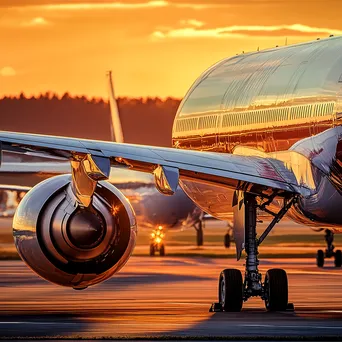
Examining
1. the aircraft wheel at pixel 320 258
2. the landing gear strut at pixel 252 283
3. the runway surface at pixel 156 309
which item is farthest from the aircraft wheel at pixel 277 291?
the aircraft wheel at pixel 320 258

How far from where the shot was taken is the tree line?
2921 inches

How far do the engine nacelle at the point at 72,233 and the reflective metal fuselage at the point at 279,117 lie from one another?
→ 3.03 metres

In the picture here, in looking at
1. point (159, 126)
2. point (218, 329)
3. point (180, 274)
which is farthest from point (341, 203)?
point (159, 126)

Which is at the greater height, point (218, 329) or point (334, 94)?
point (334, 94)

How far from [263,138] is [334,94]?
4384mm

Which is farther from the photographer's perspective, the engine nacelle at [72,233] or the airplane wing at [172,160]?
the engine nacelle at [72,233]

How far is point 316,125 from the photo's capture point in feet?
96.2

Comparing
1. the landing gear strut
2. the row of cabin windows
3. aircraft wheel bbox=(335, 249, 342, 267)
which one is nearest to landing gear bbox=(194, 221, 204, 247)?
aircraft wheel bbox=(335, 249, 342, 267)

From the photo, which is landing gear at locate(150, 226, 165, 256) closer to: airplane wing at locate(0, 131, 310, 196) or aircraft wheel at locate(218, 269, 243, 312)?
airplane wing at locate(0, 131, 310, 196)

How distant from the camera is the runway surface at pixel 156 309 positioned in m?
25.2

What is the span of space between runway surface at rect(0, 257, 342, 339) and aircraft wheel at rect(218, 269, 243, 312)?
362mm

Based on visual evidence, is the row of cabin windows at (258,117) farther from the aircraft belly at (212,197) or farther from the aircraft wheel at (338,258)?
the aircraft wheel at (338,258)

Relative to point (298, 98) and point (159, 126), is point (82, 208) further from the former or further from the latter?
point (159, 126)

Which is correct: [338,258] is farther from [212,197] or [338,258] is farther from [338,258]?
[212,197]
